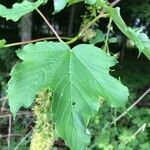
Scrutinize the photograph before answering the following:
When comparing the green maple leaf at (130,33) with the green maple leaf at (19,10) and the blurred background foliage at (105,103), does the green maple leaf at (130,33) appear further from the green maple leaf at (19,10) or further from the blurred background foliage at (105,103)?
the green maple leaf at (19,10)

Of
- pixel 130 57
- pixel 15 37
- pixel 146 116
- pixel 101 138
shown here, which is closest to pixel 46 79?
pixel 101 138

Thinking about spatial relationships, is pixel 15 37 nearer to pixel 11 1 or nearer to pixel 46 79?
pixel 11 1

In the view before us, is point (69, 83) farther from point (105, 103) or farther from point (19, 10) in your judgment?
point (105, 103)

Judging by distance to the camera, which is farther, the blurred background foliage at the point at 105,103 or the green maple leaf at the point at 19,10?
the blurred background foliage at the point at 105,103

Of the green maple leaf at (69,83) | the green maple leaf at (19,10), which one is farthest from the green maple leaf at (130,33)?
the green maple leaf at (19,10)

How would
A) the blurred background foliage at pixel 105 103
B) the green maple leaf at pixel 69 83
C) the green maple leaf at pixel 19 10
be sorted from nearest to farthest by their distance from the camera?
the green maple leaf at pixel 69 83 → the green maple leaf at pixel 19 10 → the blurred background foliage at pixel 105 103

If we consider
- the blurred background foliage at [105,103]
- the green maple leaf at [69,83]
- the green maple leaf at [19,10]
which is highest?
the green maple leaf at [19,10]
